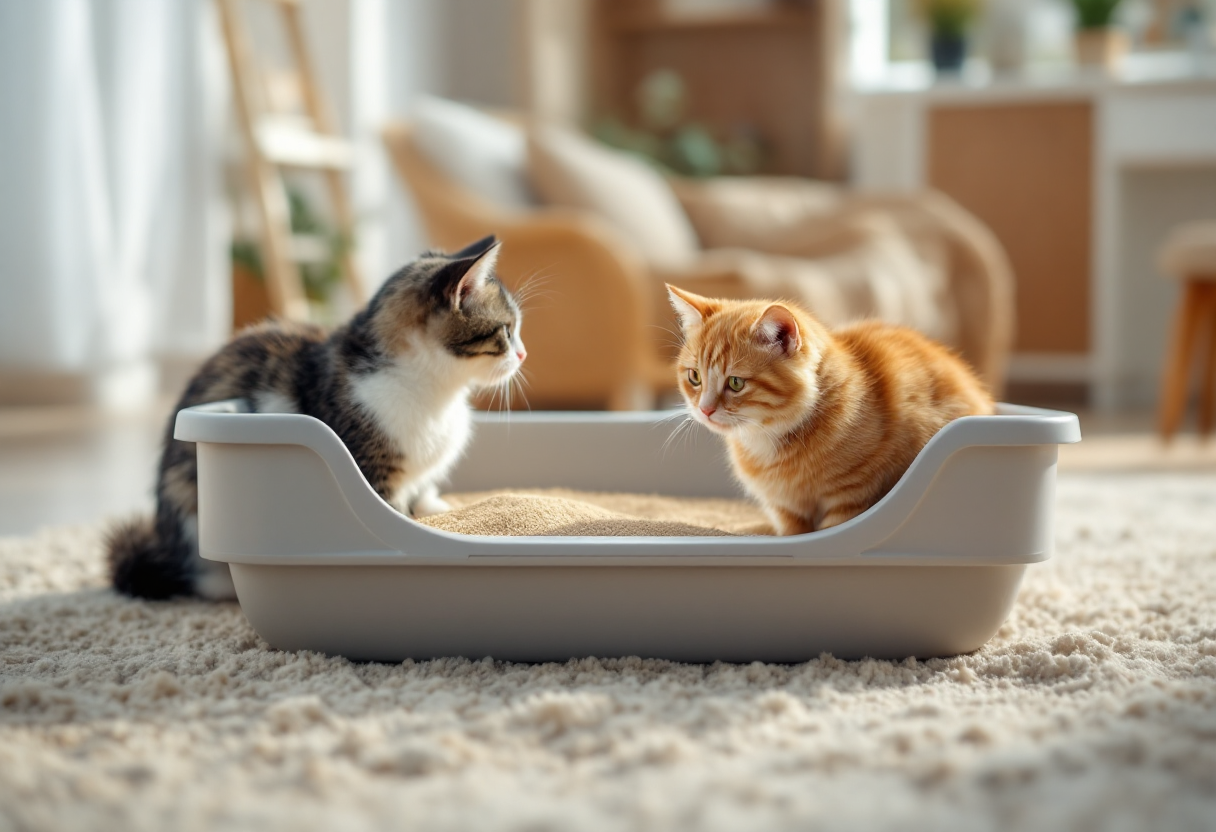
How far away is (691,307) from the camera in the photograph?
1.46 metres

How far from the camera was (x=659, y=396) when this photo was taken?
3912 millimetres

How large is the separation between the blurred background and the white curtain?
10 millimetres

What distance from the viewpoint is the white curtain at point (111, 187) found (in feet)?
11.4

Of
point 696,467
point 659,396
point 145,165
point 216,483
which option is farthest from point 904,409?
point 145,165

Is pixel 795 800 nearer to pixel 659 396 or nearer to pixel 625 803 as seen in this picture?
pixel 625 803

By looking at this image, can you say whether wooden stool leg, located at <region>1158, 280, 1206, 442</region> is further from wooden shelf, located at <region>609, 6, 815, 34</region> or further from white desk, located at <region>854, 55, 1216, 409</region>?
wooden shelf, located at <region>609, 6, 815, 34</region>

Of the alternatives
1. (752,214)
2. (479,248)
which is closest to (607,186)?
(752,214)

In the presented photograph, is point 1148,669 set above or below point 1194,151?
below

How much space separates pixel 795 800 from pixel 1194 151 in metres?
3.98

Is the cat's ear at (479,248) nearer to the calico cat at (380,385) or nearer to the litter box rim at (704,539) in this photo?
the calico cat at (380,385)

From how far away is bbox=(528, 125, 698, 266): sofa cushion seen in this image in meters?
3.24

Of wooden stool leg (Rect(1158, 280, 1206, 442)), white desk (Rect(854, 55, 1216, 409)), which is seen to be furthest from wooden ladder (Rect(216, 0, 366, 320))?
wooden stool leg (Rect(1158, 280, 1206, 442))

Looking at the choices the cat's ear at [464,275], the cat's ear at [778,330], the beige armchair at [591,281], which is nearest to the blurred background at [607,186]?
the beige armchair at [591,281]

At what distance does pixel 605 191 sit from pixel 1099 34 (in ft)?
7.34
